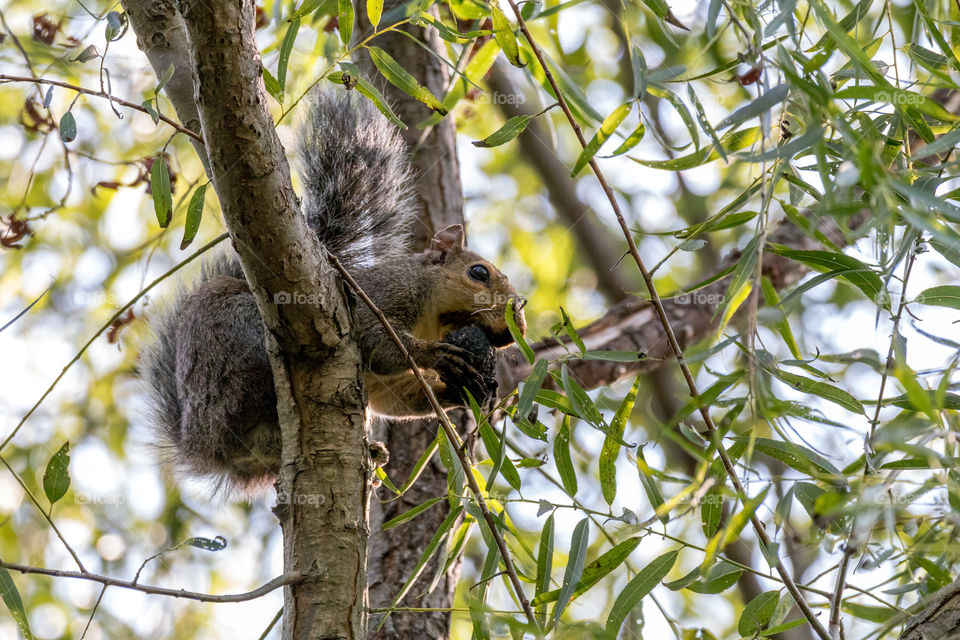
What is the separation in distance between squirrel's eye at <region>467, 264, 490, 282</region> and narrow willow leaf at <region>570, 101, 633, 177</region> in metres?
1.07

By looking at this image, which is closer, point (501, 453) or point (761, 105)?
point (761, 105)

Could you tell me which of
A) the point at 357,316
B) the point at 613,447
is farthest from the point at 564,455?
the point at 357,316

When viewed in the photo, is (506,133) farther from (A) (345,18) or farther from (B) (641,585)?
(B) (641,585)

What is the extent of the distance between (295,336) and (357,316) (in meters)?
0.52

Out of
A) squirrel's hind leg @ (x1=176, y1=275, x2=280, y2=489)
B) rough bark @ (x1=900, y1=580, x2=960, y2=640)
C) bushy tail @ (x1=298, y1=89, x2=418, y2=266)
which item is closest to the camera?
rough bark @ (x1=900, y1=580, x2=960, y2=640)

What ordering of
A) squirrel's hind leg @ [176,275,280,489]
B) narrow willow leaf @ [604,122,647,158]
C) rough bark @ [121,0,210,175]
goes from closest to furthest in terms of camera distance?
narrow willow leaf @ [604,122,647,158], rough bark @ [121,0,210,175], squirrel's hind leg @ [176,275,280,489]

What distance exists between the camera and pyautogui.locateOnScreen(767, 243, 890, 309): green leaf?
1.21 metres

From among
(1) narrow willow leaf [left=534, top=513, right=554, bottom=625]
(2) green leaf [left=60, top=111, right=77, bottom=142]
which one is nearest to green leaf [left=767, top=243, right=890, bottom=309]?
(1) narrow willow leaf [left=534, top=513, right=554, bottom=625]

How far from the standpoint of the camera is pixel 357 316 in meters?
1.89

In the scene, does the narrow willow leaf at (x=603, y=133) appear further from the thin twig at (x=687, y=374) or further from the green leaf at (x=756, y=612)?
the green leaf at (x=756, y=612)

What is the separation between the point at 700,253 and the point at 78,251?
2.28 metres

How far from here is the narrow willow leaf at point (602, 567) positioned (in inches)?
49.9
